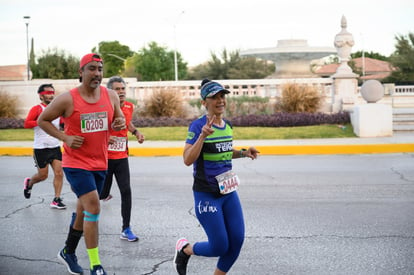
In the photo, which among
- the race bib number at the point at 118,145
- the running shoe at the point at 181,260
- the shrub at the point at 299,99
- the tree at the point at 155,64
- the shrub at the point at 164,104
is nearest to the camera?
the running shoe at the point at 181,260

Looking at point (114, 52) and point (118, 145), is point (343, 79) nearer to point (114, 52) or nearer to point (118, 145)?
point (118, 145)

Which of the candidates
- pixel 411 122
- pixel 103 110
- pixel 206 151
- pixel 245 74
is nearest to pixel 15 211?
pixel 103 110

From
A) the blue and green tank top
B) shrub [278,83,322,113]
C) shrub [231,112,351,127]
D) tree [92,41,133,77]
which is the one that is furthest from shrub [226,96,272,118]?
tree [92,41,133,77]

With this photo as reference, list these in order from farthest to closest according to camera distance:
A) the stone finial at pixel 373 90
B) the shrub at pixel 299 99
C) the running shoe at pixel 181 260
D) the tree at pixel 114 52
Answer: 1. the tree at pixel 114 52
2. the shrub at pixel 299 99
3. the stone finial at pixel 373 90
4. the running shoe at pixel 181 260

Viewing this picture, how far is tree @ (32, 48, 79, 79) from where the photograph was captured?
39.1 meters

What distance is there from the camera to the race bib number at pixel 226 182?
14.5ft

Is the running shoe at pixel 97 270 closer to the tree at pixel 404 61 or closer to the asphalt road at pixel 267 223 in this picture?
the asphalt road at pixel 267 223

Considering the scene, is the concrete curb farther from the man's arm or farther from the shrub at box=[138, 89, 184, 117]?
the man's arm

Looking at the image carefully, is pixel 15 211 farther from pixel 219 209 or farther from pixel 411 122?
pixel 411 122

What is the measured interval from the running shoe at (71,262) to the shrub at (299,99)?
50.2 feet

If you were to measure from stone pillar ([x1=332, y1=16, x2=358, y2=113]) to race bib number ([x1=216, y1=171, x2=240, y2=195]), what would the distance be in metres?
16.8

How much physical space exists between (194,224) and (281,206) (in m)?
1.54

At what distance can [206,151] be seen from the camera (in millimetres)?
4480

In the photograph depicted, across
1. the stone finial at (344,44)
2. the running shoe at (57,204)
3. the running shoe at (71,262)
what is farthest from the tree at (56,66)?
the running shoe at (71,262)
